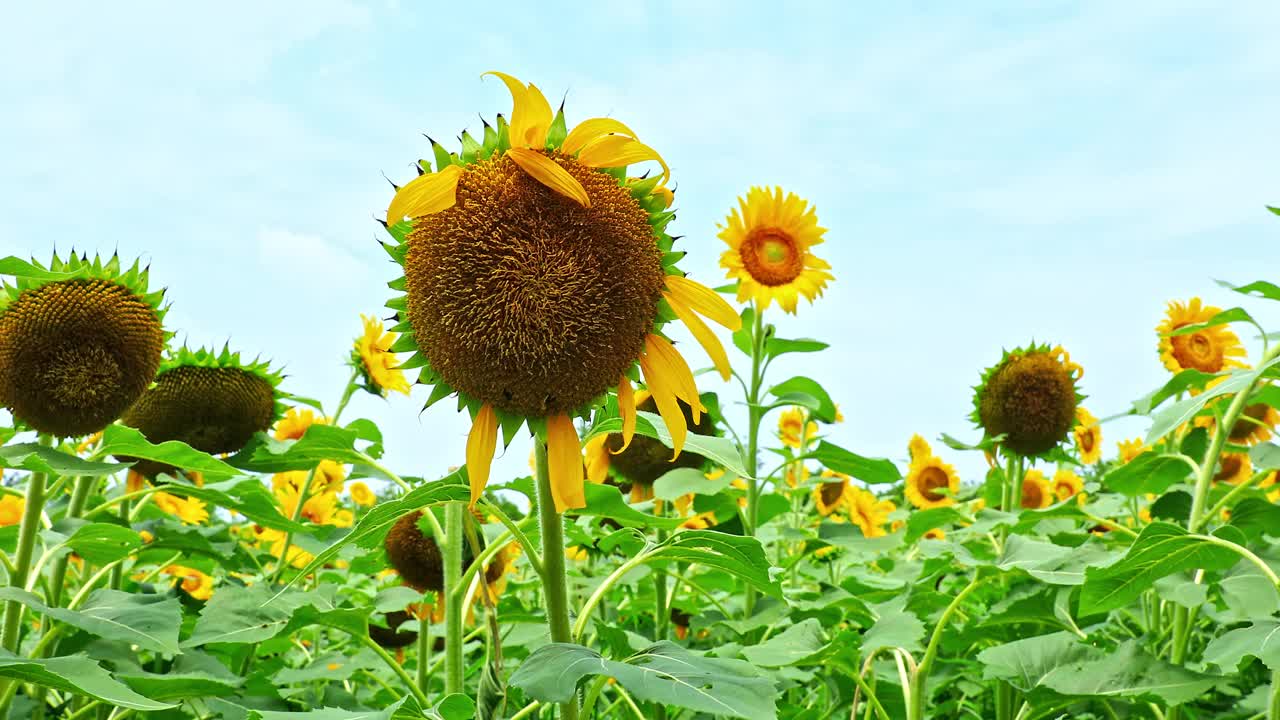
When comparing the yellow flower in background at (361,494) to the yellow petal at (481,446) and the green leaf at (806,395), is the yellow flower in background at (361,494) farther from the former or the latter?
the yellow petal at (481,446)

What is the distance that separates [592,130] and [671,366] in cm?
39

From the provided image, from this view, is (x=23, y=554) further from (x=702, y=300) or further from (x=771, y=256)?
(x=771, y=256)

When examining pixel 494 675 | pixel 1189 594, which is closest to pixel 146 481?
pixel 494 675

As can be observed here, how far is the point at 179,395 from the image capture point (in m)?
2.85

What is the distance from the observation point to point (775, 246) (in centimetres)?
406

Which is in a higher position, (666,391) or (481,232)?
(481,232)

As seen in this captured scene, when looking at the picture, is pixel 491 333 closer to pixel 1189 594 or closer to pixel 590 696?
pixel 590 696

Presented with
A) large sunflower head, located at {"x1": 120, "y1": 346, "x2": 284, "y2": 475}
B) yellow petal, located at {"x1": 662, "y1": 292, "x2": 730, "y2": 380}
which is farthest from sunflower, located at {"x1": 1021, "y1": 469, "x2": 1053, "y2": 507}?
yellow petal, located at {"x1": 662, "y1": 292, "x2": 730, "y2": 380}

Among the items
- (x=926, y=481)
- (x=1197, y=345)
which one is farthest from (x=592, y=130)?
(x=926, y=481)

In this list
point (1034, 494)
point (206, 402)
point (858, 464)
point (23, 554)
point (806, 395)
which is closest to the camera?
point (23, 554)

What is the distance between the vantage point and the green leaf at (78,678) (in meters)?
1.64

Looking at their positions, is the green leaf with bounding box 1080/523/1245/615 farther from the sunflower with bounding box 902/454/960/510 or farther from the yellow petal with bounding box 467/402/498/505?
the sunflower with bounding box 902/454/960/510

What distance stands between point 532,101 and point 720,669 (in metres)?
0.90

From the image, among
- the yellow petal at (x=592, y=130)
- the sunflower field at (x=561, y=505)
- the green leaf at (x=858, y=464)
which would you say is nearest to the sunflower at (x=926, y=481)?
the sunflower field at (x=561, y=505)
